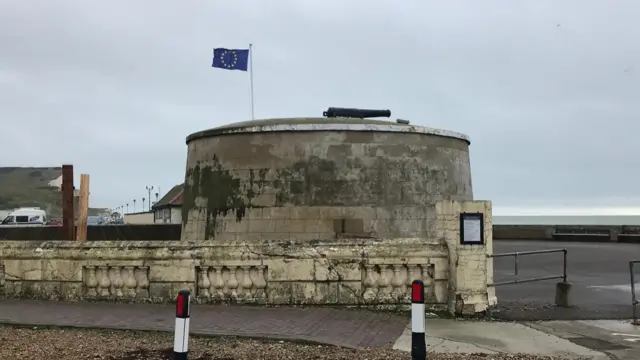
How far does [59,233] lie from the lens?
99.7ft

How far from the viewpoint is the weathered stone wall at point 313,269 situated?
9906 millimetres

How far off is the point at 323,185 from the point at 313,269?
6.76 m

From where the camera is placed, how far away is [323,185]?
16.7m

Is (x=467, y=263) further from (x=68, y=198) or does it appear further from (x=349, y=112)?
(x=68, y=198)

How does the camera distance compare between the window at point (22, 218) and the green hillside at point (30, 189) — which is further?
the green hillside at point (30, 189)

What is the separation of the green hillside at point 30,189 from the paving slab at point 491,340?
69.4m

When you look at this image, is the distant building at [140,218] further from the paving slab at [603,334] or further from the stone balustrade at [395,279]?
the paving slab at [603,334]

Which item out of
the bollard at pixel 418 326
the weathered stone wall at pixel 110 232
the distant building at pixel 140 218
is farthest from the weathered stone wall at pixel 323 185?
the distant building at pixel 140 218

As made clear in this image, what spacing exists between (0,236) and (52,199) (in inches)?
1798

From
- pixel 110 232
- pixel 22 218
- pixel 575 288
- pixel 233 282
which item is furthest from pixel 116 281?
pixel 22 218

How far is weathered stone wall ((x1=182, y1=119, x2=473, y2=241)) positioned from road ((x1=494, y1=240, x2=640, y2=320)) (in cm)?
318

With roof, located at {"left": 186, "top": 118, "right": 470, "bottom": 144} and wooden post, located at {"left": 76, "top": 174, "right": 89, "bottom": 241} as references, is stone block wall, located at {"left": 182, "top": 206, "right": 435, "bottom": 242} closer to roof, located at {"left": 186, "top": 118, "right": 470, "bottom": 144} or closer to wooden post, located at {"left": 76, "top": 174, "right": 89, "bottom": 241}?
roof, located at {"left": 186, "top": 118, "right": 470, "bottom": 144}

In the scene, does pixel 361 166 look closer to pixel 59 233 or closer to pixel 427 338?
pixel 427 338

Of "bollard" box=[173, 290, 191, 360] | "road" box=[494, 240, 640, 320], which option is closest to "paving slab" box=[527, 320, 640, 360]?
"road" box=[494, 240, 640, 320]
